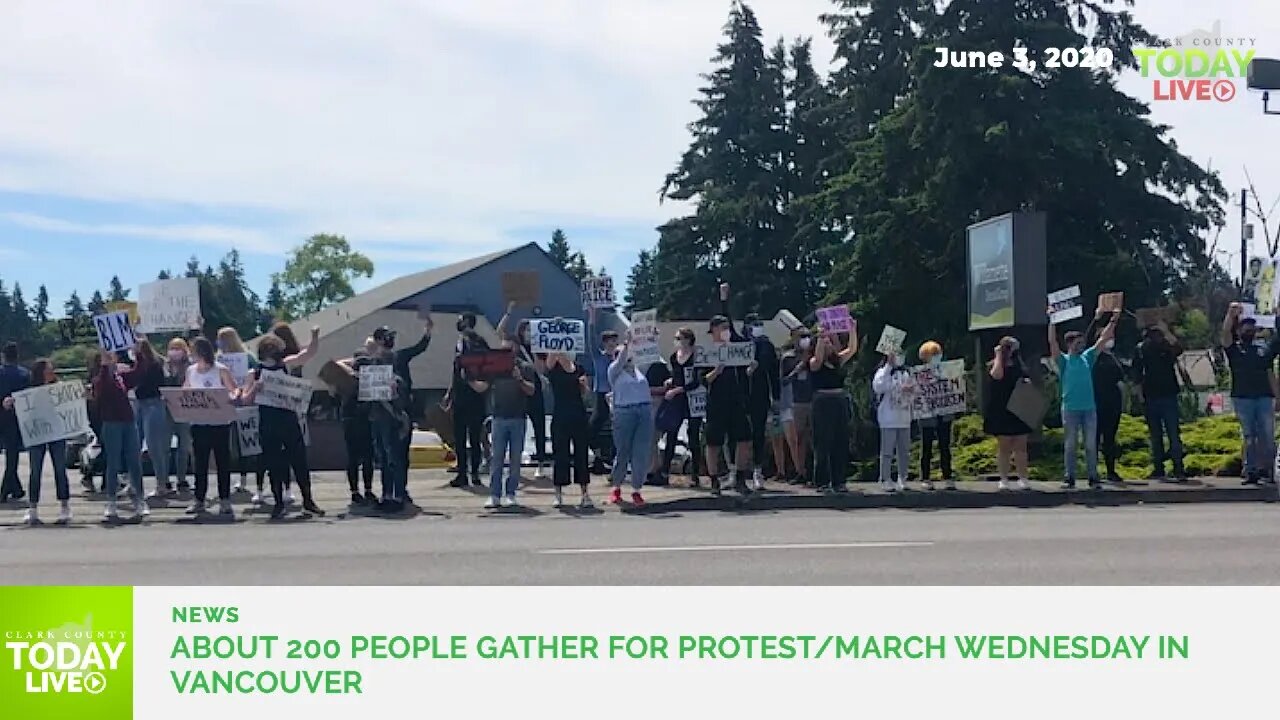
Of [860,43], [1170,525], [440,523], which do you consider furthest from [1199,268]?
[440,523]

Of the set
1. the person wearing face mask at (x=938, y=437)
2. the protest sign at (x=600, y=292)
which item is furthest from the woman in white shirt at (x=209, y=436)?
the person wearing face mask at (x=938, y=437)

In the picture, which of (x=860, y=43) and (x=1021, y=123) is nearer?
(x=1021, y=123)

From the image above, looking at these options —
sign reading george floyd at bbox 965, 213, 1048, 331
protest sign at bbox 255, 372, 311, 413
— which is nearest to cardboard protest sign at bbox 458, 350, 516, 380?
protest sign at bbox 255, 372, 311, 413

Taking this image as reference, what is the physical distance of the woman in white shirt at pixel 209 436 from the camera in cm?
1377

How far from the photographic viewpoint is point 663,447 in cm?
1673

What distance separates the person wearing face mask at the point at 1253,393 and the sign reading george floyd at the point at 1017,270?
373cm

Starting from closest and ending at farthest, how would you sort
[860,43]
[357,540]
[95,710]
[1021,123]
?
[95,710] → [357,540] → [1021,123] → [860,43]

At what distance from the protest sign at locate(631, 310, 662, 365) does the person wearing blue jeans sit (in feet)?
2.97

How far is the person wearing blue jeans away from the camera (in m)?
14.1

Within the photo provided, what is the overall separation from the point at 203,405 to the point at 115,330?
155 cm

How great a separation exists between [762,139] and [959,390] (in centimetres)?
3765

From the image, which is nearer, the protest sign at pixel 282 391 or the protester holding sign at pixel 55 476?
the protest sign at pixel 282 391

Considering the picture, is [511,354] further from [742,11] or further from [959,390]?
[742,11]

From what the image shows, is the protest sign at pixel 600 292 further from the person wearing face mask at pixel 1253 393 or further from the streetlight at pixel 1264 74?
the streetlight at pixel 1264 74
